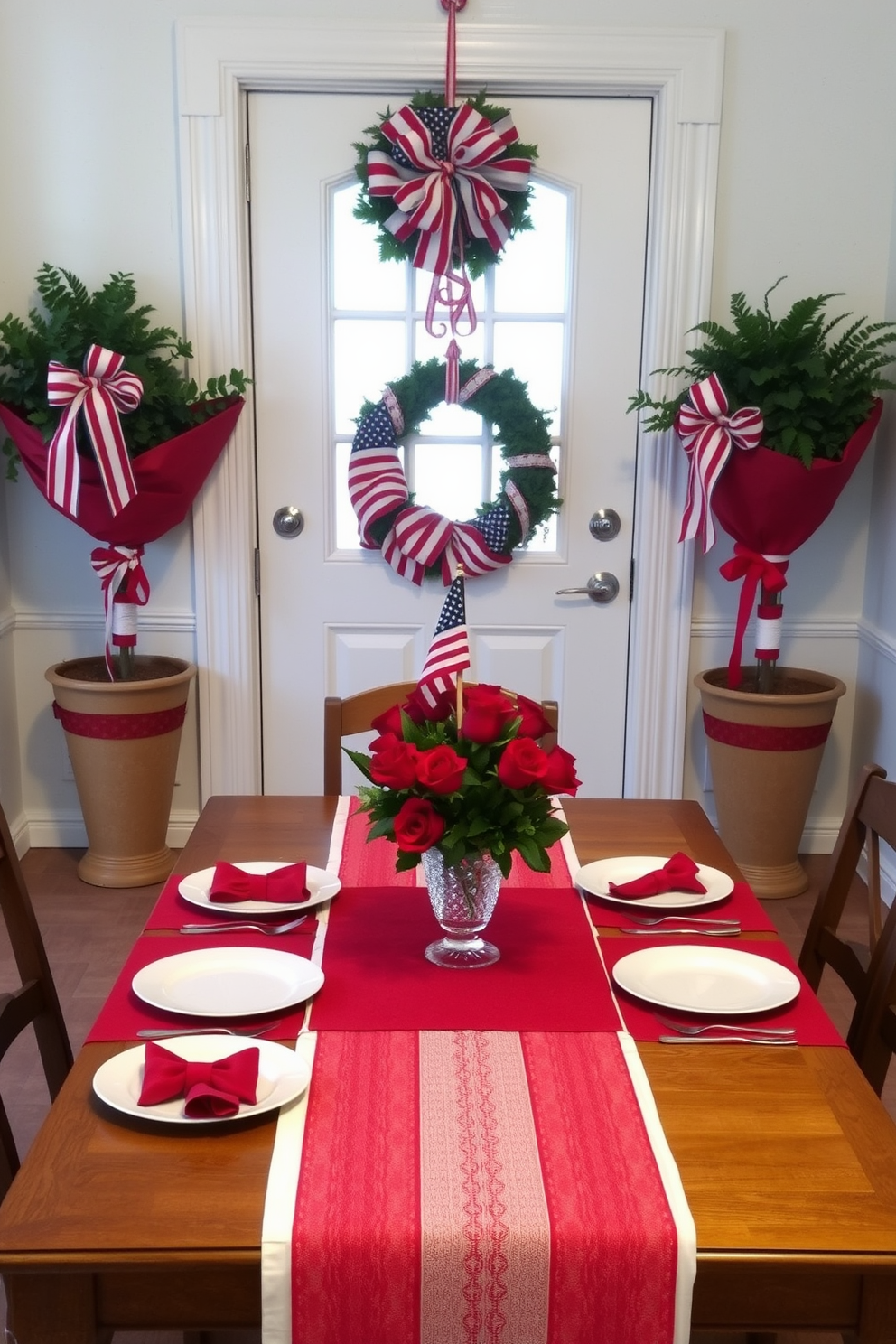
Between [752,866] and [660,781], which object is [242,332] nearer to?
[660,781]

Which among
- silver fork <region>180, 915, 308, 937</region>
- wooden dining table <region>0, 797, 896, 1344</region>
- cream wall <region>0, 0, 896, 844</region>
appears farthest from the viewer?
cream wall <region>0, 0, 896, 844</region>

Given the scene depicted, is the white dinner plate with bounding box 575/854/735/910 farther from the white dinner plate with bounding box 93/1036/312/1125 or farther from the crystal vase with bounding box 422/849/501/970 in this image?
the white dinner plate with bounding box 93/1036/312/1125

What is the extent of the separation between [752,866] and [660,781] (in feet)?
1.15

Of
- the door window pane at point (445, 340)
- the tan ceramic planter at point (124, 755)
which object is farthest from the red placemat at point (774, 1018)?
the door window pane at point (445, 340)

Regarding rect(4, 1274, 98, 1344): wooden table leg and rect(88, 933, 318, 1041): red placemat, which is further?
rect(88, 933, 318, 1041): red placemat

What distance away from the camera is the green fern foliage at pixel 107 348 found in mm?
3291

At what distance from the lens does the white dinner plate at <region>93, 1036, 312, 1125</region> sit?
1.25 m

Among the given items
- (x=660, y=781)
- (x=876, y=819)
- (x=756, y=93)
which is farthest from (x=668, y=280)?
(x=876, y=819)

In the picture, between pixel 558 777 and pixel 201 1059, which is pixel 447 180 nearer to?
pixel 558 777

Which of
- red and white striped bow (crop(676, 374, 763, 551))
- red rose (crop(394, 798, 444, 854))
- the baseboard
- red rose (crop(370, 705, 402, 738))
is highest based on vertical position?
red and white striped bow (crop(676, 374, 763, 551))

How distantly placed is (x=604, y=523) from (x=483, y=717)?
7.22ft

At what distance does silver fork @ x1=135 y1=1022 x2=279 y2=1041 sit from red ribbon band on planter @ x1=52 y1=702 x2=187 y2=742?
6.84 ft

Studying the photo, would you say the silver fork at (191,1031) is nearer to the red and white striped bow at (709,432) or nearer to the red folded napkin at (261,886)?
the red folded napkin at (261,886)

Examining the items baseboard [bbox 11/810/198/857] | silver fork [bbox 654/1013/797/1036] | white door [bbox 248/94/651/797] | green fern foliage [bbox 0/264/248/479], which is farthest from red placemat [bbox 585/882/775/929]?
baseboard [bbox 11/810/198/857]
